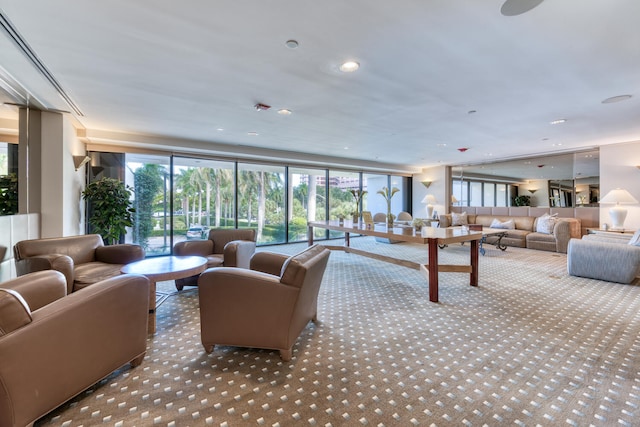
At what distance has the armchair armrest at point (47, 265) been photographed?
266 centimetres

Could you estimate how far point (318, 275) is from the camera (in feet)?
7.80

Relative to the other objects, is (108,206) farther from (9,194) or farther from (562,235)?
(562,235)

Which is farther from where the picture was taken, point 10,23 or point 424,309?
point 424,309

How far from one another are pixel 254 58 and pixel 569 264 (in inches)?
218

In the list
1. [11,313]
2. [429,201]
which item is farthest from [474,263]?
[429,201]

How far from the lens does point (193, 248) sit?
3896 mm

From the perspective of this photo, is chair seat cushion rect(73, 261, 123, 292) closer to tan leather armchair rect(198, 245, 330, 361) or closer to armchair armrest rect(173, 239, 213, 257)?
armchair armrest rect(173, 239, 213, 257)

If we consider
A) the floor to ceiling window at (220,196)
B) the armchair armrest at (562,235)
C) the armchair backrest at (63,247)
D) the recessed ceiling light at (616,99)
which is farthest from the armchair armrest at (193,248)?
the armchair armrest at (562,235)

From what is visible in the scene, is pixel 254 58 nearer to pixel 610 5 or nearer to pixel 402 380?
pixel 610 5

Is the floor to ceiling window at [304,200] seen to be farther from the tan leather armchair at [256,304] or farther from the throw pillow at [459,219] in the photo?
the tan leather armchair at [256,304]

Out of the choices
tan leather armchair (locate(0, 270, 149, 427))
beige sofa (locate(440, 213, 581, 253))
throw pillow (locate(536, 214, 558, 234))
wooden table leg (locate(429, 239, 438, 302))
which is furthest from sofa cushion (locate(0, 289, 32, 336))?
throw pillow (locate(536, 214, 558, 234))

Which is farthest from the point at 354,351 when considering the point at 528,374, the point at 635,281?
the point at 635,281

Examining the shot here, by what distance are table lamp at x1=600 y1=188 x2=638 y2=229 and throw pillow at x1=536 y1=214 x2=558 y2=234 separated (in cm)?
110

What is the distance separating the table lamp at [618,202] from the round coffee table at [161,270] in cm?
746
